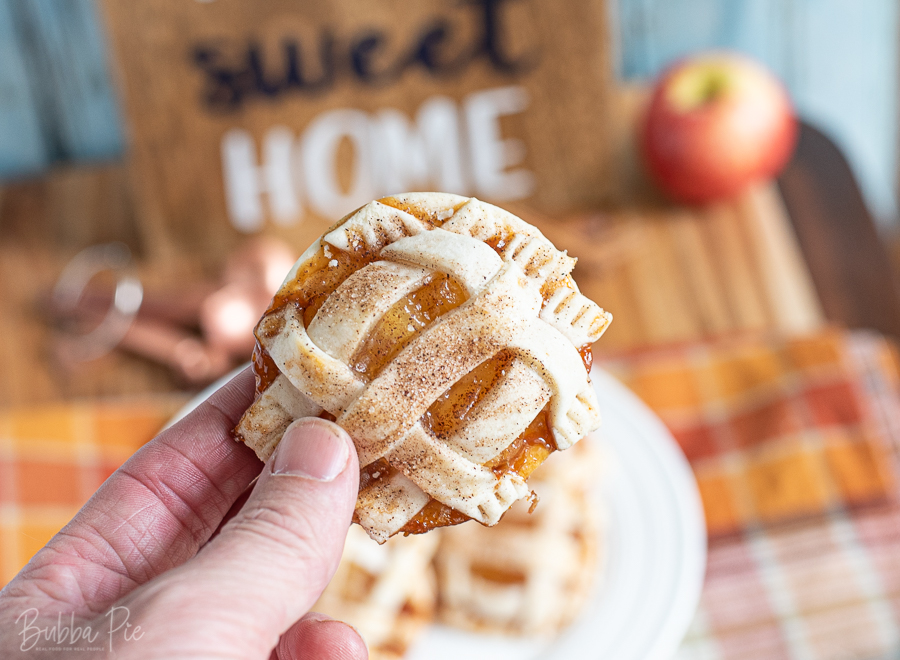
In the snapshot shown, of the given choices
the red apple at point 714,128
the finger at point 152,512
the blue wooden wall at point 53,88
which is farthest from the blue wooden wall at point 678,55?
the finger at point 152,512

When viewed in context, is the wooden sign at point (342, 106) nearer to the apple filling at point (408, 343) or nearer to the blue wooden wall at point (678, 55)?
the blue wooden wall at point (678, 55)

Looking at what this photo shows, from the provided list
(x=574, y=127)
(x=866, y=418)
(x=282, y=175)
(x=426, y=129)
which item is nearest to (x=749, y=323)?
(x=866, y=418)

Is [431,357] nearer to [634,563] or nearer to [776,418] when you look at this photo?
[634,563]

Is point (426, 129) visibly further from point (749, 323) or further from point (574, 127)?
point (749, 323)

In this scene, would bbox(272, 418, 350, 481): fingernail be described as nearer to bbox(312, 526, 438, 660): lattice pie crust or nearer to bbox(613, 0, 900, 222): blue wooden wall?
bbox(312, 526, 438, 660): lattice pie crust

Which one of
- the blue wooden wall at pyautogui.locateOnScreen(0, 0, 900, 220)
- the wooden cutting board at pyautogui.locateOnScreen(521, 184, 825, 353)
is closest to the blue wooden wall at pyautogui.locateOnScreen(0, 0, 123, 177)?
the blue wooden wall at pyautogui.locateOnScreen(0, 0, 900, 220)

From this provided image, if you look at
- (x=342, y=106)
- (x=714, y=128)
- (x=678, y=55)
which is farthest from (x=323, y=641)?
(x=678, y=55)

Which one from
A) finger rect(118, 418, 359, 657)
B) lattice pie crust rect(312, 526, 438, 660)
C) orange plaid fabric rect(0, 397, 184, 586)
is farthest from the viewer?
orange plaid fabric rect(0, 397, 184, 586)
